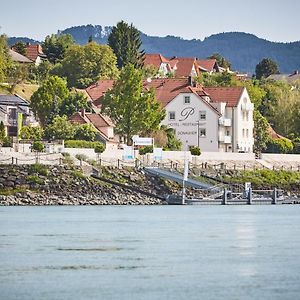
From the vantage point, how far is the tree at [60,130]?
366ft

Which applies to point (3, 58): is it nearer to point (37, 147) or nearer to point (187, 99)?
point (187, 99)

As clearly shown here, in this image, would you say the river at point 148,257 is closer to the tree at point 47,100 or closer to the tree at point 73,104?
the tree at point 47,100

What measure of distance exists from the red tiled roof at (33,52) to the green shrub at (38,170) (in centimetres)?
6837

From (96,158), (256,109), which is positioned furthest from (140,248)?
(256,109)

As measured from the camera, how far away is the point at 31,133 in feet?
367

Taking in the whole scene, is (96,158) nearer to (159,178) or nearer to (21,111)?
(159,178)

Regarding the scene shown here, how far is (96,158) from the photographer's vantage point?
102000mm

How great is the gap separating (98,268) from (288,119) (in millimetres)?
106488

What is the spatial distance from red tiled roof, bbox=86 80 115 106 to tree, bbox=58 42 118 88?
778 cm

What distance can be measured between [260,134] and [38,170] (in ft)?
153

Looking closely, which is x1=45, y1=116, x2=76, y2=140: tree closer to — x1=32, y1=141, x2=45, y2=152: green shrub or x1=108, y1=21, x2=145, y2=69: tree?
x1=32, y1=141, x2=45, y2=152: green shrub

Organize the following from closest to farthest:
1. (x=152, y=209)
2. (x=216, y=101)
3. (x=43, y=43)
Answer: (x=152, y=209)
(x=216, y=101)
(x=43, y=43)

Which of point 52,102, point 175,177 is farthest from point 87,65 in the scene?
point 175,177

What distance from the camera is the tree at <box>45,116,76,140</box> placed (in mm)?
111625
